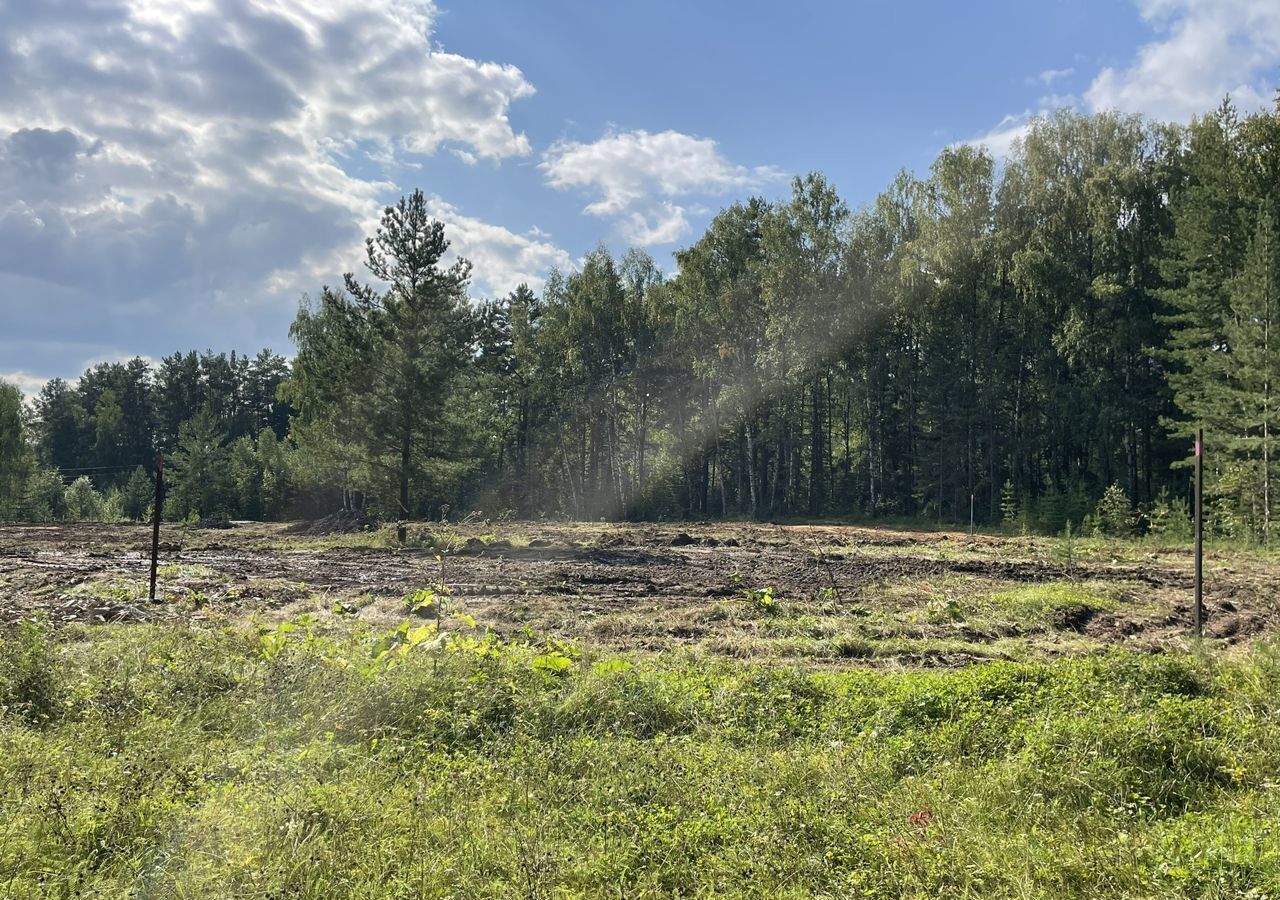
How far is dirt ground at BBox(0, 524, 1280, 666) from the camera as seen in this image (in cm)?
968

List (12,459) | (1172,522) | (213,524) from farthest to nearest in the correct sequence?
(12,459)
(213,524)
(1172,522)

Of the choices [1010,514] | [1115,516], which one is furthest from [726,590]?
[1010,514]

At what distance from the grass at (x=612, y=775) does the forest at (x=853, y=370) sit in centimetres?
2035

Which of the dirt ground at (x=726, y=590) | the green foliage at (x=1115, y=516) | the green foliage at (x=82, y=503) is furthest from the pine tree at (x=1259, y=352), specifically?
the green foliage at (x=82, y=503)

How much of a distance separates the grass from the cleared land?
0.07 ft

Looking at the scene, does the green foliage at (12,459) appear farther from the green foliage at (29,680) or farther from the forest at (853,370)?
the green foliage at (29,680)

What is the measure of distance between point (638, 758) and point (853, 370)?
1422 inches

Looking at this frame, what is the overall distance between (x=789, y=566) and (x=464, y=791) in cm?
1392

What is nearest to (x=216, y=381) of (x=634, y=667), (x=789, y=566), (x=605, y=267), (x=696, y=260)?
(x=605, y=267)

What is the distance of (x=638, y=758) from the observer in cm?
511

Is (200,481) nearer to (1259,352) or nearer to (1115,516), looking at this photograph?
(1115,516)

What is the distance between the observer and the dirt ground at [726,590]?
968 cm

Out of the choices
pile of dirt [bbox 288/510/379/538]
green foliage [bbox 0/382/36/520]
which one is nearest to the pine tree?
pile of dirt [bbox 288/510/379/538]

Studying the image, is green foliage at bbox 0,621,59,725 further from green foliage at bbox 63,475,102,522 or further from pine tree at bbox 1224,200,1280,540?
green foliage at bbox 63,475,102,522
